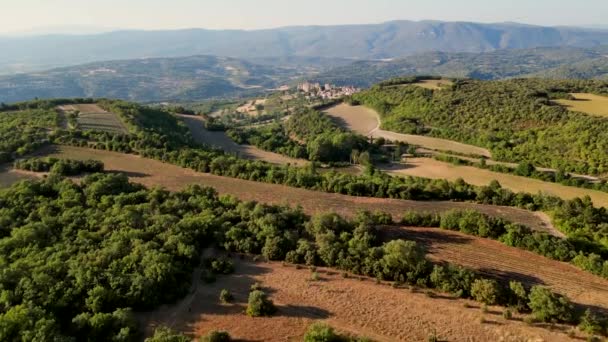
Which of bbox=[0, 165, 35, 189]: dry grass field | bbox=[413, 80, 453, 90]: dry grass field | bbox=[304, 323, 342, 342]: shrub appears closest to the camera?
bbox=[304, 323, 342, 342]: shrub

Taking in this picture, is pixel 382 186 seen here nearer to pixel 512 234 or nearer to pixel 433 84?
pixel 512 234

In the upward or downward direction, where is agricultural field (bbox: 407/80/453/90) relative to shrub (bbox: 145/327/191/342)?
upward

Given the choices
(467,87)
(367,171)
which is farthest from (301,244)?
(467,87)

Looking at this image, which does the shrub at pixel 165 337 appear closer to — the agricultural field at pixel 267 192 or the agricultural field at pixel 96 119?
the agricultural field at pixel 267 192

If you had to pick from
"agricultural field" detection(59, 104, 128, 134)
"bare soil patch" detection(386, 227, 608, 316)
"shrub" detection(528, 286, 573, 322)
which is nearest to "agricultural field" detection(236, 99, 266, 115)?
"agricultural field" detection(59, 104, 128, 134)

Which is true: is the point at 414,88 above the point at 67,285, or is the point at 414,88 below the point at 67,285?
above

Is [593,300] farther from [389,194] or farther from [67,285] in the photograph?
[67,285]

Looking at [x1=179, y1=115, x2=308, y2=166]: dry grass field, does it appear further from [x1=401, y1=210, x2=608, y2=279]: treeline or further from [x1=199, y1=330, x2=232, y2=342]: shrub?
[x1=199, y1=330, x2=232, y2=342]: shrub
